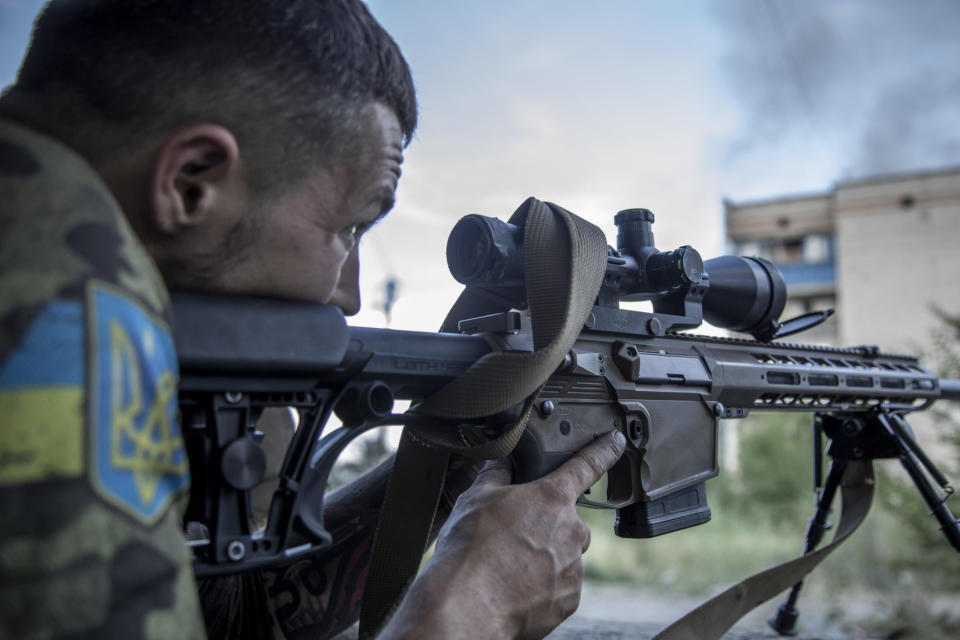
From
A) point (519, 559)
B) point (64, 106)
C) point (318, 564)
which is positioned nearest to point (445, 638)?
point (519, 559)

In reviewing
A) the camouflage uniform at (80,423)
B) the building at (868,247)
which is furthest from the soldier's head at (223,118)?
the building at (868,247)

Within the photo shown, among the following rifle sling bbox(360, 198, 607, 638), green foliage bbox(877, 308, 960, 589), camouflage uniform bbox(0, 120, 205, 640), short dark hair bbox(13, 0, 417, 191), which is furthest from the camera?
green foliage bbox(877, 308, 960, 589)

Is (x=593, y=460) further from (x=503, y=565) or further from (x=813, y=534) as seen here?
(x=813, y=534)

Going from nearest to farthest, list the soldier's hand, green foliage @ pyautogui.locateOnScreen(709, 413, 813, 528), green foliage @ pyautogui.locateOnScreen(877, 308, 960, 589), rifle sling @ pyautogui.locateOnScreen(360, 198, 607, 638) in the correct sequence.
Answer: the soldier's hand < rifle sling @ pyautogui.locateOnScreen(360, 198, 607, 638) < green foliage @ pyautogui.locateOnScreen(877, 308, 960, 589) < green foliage @ pyautogui.locateOnScreen(709, 413, 813, 528)

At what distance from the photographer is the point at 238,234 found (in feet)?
3.76

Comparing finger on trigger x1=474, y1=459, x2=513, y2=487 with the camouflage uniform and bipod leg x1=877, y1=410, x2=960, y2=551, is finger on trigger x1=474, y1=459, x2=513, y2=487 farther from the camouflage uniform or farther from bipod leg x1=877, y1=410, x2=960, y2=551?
bipod leg x1=877, y1=410, x2=960, y2=551

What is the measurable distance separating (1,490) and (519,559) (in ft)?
2.96

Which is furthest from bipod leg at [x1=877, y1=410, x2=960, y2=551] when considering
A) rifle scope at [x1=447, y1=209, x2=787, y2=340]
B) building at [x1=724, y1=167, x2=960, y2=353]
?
building at [x1=724, y1=167, x2=960, y2=353]

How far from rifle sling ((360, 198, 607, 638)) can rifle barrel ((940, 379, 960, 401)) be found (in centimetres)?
235

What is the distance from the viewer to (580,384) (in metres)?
1.80

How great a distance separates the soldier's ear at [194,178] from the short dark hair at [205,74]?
3 centimetres

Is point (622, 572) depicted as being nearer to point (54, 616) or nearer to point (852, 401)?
point (852, 401)

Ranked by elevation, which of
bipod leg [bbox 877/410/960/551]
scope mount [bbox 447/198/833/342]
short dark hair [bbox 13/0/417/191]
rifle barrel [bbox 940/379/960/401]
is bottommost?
bipod leg [bbox 877/410/960/551]

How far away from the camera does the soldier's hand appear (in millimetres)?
1149
